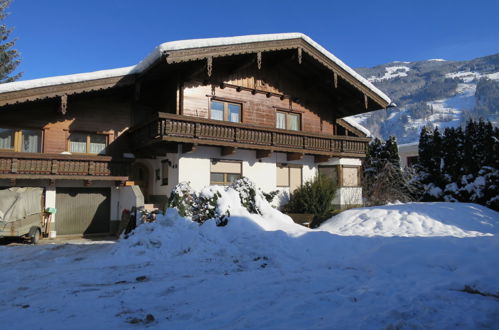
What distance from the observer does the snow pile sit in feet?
44.5

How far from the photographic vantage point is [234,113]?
1833 cm

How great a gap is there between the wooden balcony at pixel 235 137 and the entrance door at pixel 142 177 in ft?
4.77

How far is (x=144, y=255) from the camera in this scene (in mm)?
9695

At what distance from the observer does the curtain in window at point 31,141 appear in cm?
1572

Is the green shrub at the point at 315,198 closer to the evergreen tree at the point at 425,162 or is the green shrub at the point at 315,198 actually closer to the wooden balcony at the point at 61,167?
the wooden balcony at the point at 61,167

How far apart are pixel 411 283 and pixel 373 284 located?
2.42 feet

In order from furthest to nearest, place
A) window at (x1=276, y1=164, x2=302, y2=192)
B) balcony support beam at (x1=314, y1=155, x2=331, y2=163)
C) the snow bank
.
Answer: balcony support beam at (x1=314, y1=155, x2=331, y2=163), window at (x1=276, y1=164, x2=302, y2=192), the snow bank

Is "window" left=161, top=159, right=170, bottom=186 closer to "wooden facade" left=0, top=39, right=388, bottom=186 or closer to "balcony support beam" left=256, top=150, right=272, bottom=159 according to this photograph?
"wooden facade" left=0, top=39, right=388, bottom=186

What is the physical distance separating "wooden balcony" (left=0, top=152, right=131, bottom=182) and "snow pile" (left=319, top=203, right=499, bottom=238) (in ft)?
31.5

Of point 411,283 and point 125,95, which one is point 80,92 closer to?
point 125,95

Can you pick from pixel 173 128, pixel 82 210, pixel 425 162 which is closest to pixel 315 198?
pixel 173 128

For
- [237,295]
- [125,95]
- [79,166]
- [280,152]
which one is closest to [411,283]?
[237,295]

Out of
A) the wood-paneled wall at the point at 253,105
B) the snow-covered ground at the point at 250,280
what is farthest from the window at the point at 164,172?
the snow-covered ground at the point at 250,280

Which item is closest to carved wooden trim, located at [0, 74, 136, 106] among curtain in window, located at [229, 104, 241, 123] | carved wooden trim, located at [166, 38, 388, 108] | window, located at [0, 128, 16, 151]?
window, located at [0, 128, 16, 151]
